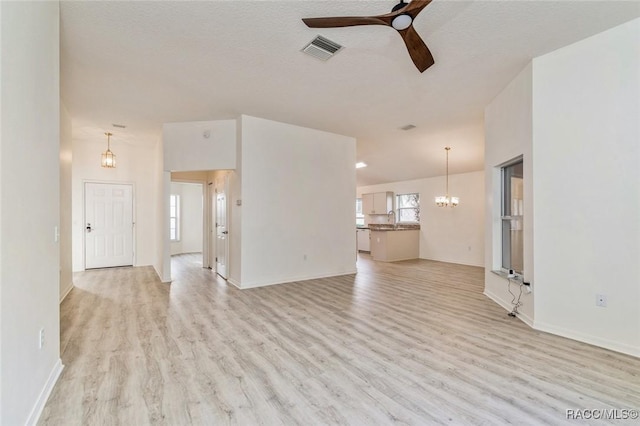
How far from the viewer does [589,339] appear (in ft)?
9.36

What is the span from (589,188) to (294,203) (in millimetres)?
4078

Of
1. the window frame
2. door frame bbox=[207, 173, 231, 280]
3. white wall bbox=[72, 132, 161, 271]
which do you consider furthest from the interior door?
the window frame

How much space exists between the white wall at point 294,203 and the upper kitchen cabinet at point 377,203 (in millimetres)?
3857

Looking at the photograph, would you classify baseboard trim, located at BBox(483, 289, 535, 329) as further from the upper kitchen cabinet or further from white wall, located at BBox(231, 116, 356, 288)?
the upper kitchen cabinet

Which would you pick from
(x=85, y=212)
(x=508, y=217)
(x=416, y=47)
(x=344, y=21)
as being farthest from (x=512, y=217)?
(x=85, y=212)

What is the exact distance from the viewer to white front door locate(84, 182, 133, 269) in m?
6.71

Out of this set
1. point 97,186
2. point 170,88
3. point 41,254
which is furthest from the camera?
point 97,186

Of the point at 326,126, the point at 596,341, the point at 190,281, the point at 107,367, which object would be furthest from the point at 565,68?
the point at 190,281

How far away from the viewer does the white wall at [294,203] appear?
505cm

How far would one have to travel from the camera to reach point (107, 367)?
7.91ft

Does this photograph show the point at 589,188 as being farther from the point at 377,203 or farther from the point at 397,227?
the point at 377,203

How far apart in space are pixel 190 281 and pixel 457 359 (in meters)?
4.71

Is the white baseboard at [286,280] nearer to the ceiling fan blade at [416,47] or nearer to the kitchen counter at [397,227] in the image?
the kitchen counter at [397,227]

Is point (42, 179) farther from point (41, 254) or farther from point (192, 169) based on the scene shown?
point (192, 169)
